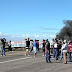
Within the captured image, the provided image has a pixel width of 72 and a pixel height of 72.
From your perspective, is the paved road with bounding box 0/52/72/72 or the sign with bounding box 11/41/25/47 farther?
the sign with bounding box 11/41/25/47

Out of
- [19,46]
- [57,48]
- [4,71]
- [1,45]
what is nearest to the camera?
[4,71]

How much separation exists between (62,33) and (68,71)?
97.3m

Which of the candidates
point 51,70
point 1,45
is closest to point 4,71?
point 51,70

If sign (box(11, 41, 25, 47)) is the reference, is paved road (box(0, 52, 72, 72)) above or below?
below

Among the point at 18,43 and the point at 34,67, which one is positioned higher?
the point at 18,43

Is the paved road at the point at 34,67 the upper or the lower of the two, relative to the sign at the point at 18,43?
lower

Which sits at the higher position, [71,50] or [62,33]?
[62,33]

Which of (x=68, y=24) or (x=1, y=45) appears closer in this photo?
(x=1, y=45)

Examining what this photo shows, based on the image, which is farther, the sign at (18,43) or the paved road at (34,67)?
the sign at (18,43)

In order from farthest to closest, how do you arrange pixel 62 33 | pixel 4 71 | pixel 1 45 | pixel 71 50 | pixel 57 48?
pixel 62 33, pixel 1 45, pixel 57 48, pixel 71 50, pixel 4 71

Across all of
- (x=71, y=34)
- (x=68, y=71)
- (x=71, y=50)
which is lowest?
(x=68, y=71)

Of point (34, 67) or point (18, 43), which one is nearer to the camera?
point (34, 67)

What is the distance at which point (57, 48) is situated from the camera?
1853 centimetres

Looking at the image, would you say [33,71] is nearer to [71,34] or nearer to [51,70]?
[51,70]
